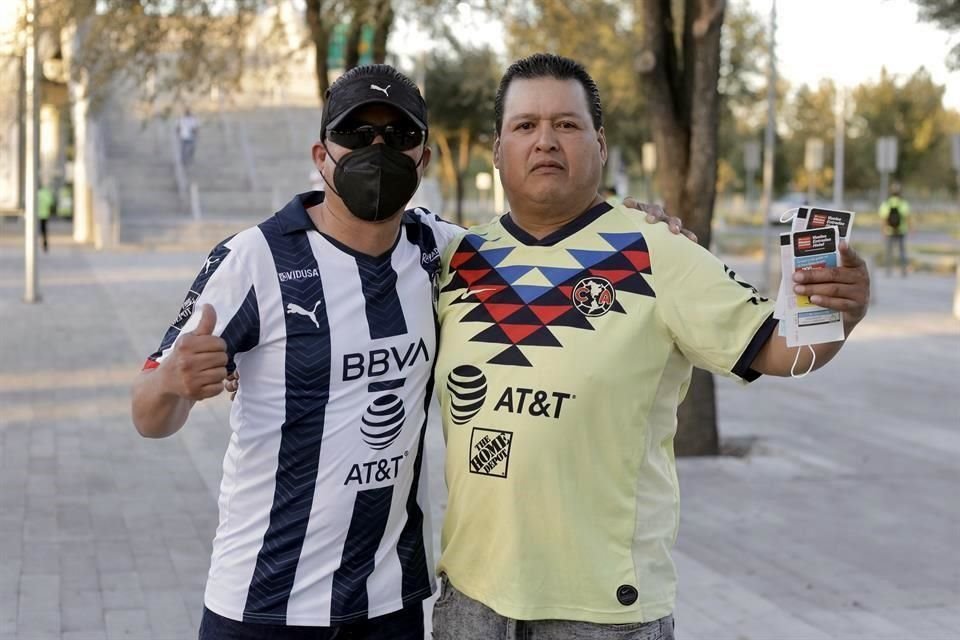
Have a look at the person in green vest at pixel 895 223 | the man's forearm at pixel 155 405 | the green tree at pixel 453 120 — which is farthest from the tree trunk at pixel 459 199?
the man's forearm at pixel 155 405

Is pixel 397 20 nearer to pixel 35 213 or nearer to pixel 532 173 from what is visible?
pixel 35 213

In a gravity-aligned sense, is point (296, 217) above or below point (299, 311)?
above

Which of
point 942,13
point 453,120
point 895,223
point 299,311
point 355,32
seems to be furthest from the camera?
point 453,120

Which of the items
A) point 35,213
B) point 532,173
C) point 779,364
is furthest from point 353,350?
point 35,213

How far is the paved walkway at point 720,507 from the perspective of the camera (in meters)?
6.21

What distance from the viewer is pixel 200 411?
11680mm

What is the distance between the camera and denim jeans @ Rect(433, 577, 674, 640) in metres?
2.99

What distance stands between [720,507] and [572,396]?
571cm

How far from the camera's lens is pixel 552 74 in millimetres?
3221

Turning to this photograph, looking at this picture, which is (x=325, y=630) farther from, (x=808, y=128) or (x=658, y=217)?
(x=808, y=128)

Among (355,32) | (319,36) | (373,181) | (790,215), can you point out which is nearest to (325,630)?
(373,181)

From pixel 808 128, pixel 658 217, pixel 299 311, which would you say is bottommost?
pixel 299 311

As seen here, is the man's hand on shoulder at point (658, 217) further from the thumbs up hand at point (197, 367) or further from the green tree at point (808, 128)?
the green tree at point (808, 128)

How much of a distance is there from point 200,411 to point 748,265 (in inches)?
859
